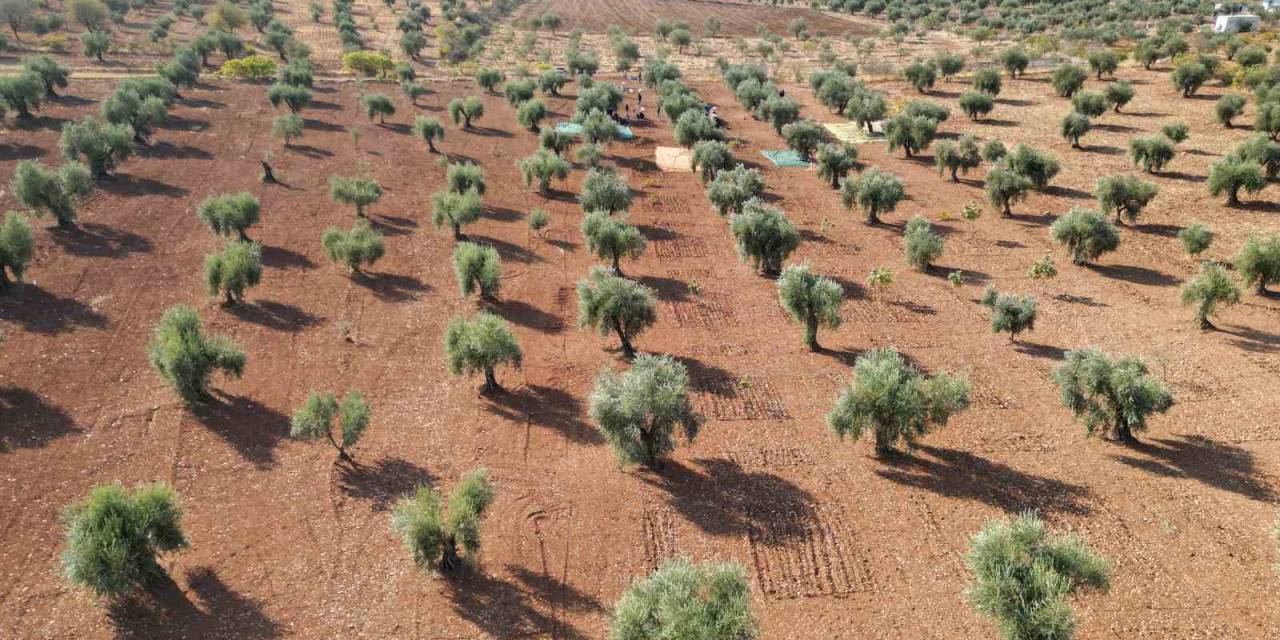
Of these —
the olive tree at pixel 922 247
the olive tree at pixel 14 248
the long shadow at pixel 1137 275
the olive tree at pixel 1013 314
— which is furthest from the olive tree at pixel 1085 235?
the olive tree at pixel 14 248

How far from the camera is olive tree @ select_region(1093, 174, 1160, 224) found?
138ft

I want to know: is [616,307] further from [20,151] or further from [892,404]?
[20,151]

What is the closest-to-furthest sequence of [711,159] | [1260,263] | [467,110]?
[1260,263] → [711,159] → [467,110]

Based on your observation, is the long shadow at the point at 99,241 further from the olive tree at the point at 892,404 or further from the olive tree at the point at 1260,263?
the olive tree at the point at 1260,263

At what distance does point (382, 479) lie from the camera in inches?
925

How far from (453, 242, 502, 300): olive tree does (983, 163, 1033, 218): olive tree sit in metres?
32.6

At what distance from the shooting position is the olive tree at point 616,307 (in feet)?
97.1

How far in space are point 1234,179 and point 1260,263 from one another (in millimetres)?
14778

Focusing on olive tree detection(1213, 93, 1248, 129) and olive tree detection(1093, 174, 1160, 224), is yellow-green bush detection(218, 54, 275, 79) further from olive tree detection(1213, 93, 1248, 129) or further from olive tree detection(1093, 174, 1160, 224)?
olive tree detection(1213, 93, 1248, 129)

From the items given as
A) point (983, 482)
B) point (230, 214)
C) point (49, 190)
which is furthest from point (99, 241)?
point (983, 482)

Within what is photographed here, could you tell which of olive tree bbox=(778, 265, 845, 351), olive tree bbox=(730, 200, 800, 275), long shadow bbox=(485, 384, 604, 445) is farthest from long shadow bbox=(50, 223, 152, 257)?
olive tree bbox=(778, 265, 845, 351)

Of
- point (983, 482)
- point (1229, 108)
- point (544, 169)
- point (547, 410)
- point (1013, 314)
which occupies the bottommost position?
point (547, 410)

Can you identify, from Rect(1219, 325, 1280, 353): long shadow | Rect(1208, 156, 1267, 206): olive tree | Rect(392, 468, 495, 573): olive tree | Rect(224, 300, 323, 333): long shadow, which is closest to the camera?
Rect(392, 468, 495, 573): olive tree

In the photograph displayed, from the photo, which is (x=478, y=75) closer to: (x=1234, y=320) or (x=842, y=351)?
(x=842, y=351)
